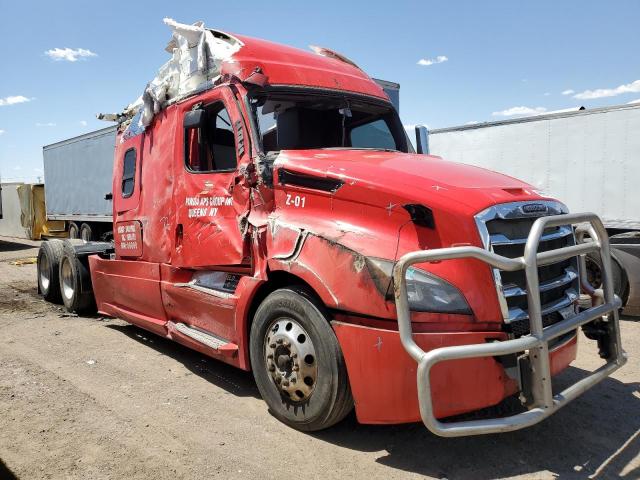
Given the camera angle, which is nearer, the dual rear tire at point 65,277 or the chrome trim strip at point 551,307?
the chrome trim strip at point 551,307

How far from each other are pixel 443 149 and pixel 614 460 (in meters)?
8.86

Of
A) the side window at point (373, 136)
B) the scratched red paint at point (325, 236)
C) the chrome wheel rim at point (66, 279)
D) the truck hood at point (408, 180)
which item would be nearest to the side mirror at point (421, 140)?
the side window at point (373, 136)

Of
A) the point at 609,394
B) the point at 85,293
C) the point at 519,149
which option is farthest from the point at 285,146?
the point at 519,149

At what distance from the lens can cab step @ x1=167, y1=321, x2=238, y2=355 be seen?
13.2ft

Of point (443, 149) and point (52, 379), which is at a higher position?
point (443, 149)

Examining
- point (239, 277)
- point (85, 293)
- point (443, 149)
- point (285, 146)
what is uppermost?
point (443, 149)

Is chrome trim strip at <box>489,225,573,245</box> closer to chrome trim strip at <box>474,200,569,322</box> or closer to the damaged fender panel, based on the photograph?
chrome trim strip at <box>474,200,569,322</box>

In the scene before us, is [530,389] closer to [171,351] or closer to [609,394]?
[609,394]

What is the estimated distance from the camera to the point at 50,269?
7.85 m

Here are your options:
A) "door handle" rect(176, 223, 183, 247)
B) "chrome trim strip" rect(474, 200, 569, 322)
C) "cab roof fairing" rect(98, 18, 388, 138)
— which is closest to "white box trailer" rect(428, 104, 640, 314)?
"cab roof fairing" rect(98, 18, 388, 138)

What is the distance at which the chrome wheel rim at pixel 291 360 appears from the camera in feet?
10.9

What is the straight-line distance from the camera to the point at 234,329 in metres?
4.01

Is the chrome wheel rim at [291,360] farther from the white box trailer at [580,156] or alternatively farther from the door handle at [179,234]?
the white box trailer at [580,156]

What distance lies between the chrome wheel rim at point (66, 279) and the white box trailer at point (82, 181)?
695 cm
